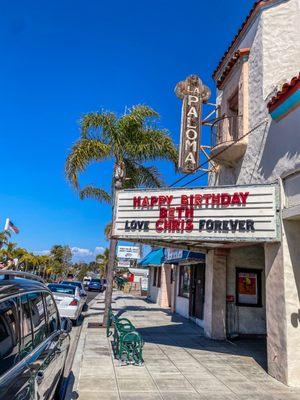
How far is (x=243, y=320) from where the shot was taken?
38.4 feet

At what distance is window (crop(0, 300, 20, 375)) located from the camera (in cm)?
265

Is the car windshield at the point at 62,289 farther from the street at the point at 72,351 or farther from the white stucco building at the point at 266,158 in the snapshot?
the white stucco building at the point at 266,158

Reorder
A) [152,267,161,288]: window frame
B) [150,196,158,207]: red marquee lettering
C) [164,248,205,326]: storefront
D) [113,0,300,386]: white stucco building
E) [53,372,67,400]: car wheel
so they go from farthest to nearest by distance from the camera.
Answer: [152,267,161,288]: window frame < [164,248,205,326]: storefront < [150,196,158,207]: red marquee lettering < [113,0,300,386]: white stucco building < [53,372,67,400]: car wheel

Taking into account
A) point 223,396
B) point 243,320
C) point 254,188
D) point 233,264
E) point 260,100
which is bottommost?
point 223,396

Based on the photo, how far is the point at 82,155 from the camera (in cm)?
1421

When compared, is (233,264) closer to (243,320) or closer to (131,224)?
(243,320)

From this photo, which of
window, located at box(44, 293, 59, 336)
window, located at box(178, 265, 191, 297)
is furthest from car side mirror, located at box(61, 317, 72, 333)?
window, located at box(178, 265, 191, 297)

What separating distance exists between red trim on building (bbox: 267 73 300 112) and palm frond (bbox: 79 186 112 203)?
10725 millimetres

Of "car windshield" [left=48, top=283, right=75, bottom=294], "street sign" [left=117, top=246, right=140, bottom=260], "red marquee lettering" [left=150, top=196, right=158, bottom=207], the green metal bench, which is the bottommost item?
the green metal bench

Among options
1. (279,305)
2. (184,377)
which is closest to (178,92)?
(279,305)

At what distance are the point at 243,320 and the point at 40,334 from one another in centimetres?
926

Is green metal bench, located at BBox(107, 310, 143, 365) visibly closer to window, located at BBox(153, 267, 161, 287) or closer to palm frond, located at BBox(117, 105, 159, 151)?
palm frond, located at BBox(117, 105, 159, 151)

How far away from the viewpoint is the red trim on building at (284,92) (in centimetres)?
A: 714

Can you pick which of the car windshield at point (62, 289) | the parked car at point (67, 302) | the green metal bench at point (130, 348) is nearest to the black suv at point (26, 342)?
the green metal bench at point (130, 348)
